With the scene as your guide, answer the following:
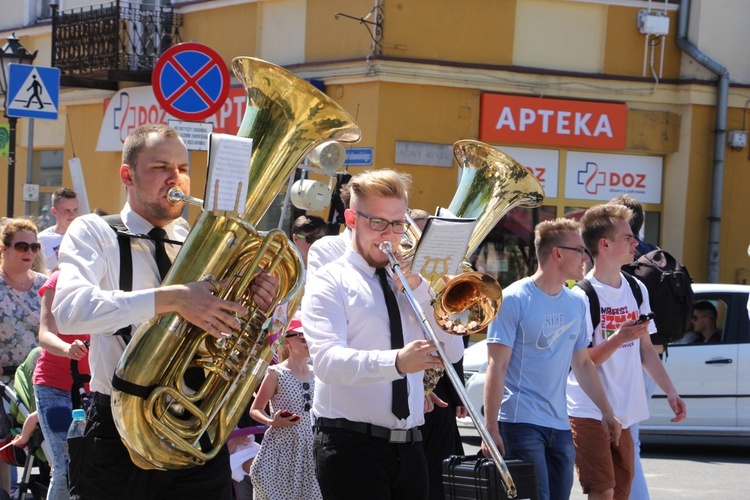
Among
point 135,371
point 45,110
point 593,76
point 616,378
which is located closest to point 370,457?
A: point 135,371

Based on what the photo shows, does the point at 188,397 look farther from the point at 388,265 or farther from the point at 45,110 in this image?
the point at 45,110

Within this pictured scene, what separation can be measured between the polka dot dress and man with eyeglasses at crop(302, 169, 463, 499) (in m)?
1.82

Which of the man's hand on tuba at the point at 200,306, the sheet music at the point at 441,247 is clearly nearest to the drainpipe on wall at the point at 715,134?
the sheet music at the point at 441,247

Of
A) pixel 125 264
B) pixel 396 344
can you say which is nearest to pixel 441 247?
pixel 396 344

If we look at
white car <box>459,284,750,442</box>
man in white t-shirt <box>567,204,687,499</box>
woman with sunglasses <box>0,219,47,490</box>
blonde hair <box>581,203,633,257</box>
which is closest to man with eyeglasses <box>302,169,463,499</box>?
man in white t-shirt <box>567,204,687,499</box>

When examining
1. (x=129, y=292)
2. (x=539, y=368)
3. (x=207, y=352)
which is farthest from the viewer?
(x=539, y=368)

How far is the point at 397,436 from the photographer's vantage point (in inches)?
174

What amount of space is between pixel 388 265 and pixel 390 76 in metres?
11.2

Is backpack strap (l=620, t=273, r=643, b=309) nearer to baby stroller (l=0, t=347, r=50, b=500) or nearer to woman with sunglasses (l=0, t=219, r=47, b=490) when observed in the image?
baby stroller (l=0, t=347, r=50, b=500)

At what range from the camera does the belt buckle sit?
4.40m

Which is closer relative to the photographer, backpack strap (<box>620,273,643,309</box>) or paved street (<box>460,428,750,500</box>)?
backpack strap (<box>620,273,643,309</box>)

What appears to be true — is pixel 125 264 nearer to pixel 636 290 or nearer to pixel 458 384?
pixel 458 384

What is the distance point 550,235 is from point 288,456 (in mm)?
1830

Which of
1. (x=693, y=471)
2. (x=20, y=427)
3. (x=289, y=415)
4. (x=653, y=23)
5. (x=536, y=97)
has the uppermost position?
(x=653, y=23)
